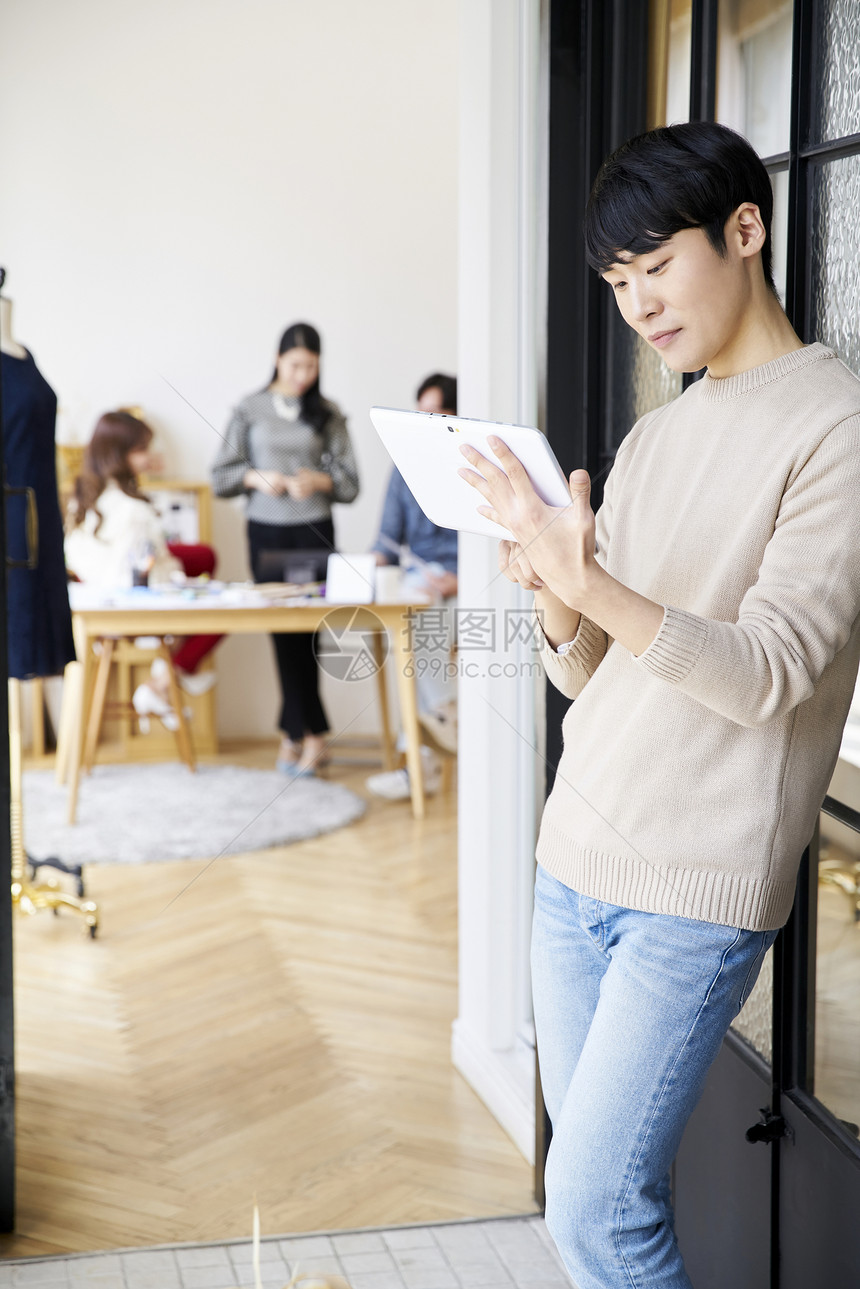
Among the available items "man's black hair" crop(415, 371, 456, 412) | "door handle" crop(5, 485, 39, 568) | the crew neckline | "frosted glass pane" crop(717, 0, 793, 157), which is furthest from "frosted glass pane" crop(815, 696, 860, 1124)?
"man's black hair" crop(415, 371, 456, 412)

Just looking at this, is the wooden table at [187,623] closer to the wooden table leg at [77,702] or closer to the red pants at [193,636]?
the wooden table leg at [77,702]

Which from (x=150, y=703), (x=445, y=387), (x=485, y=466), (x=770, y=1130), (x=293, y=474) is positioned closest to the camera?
(x=485, y=466)

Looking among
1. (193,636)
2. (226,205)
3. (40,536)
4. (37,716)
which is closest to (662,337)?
(40,536)

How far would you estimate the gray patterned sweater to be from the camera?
4207 millimetres

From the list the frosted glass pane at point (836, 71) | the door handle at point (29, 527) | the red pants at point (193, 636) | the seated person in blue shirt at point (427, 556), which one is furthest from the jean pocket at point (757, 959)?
the red pants at point (193, 636)

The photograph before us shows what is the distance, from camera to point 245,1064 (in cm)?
224

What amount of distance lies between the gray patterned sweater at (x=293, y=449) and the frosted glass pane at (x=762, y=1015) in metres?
2.95

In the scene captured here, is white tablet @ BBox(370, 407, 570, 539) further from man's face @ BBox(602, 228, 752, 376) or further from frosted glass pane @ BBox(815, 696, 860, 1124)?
frosted glass pane @ BBox(815, 696, 860, 1124)

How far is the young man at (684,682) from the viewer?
0.87 meters

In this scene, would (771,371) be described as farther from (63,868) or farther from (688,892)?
(63,868)

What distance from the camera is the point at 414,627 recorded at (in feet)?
5.02

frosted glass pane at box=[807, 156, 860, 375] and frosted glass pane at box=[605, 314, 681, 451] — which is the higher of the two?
frosted glass pane at box=[807, 156, 860, 375]

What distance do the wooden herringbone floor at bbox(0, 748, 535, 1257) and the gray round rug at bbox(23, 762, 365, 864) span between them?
0.17m

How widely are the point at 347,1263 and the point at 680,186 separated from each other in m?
Answer: 1.39
